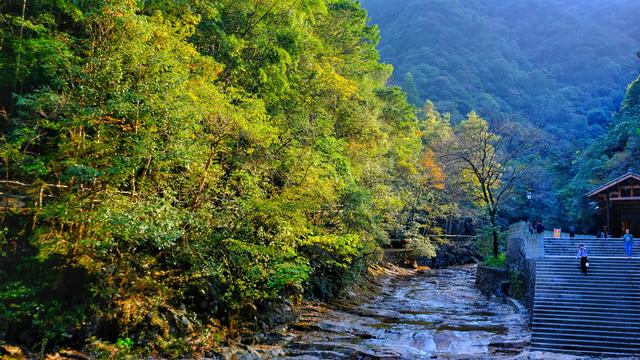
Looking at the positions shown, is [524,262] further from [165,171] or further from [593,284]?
[165,171]

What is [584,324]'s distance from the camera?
14742mm

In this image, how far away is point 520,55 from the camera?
99.4 metres

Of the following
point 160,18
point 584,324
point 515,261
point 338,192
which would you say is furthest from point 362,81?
point 584,324

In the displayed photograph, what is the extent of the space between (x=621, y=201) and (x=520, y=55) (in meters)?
81.5

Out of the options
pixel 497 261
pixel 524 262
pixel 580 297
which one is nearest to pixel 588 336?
pixel 580 297

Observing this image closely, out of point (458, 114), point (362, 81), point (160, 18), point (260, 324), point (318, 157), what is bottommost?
point (260, 324)

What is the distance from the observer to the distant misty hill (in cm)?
7731

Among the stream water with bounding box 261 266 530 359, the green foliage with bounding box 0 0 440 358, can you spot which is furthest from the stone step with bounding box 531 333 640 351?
the green foliage with bounding box 0 0 440 358

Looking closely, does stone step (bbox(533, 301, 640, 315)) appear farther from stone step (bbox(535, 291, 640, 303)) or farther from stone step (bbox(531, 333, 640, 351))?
stone step (bbox(531, 333, 640, 351))

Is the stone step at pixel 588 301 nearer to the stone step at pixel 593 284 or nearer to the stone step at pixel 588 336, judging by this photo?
the stone step at pixel 593 284

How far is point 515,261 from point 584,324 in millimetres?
8282

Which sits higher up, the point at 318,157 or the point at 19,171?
the point at 318,157

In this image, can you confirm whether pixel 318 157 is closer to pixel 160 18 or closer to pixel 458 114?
pixel 160 18

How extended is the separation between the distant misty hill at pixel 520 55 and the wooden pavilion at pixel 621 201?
42145 millimetres
